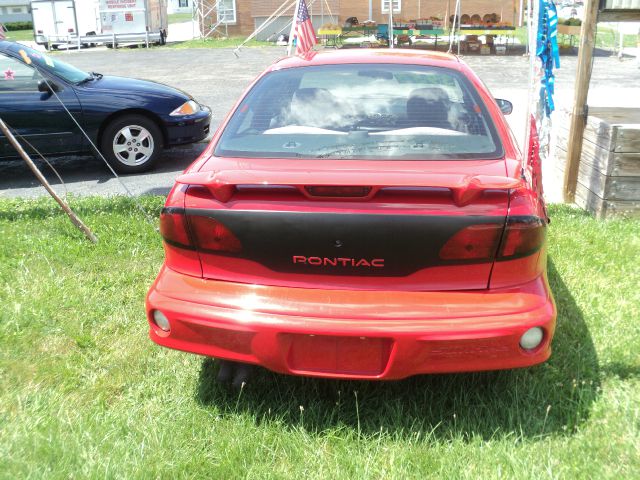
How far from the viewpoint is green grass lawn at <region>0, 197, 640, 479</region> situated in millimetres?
2498

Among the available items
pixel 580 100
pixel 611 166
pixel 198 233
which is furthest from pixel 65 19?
pixel 198 233

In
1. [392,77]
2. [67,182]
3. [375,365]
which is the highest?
[392,77]

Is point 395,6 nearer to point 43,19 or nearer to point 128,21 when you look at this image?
point 128,21

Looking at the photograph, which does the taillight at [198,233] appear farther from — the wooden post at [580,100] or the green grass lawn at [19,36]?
the green grass lawn at [19,36]

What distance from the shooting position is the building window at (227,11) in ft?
97.4

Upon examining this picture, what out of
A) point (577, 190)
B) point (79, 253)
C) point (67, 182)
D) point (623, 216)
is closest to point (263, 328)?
point (79, 253)

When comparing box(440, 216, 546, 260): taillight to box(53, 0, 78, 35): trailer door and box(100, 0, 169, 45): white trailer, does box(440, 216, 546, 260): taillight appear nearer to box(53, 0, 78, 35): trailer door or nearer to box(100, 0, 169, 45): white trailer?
box(100, 0, 169, 45): white trailer

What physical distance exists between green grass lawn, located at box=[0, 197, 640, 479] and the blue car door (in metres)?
3.14

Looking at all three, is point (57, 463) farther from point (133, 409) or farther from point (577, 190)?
point (577, 190)

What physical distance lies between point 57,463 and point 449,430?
1.58m

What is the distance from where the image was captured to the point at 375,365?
248 centimetres

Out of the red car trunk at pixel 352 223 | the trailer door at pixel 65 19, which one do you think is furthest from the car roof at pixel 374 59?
the trailer door at pixel 65 19

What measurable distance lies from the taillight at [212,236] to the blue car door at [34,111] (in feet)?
15.8

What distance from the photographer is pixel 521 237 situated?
8.22 ft
